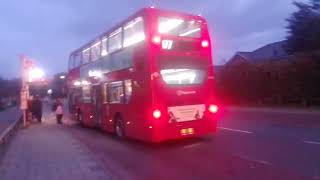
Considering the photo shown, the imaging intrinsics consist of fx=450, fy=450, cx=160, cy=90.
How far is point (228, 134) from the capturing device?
16000 millimetres

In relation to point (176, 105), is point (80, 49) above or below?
above

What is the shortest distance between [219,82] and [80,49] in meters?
25.4

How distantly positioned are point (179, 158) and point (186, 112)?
7.77ft

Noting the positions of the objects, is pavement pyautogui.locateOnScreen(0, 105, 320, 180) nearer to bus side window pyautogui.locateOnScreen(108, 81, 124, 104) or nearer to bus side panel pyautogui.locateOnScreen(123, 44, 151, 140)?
bus side panel pyautogui.locateOnScreen(123, 44, 151, 140)

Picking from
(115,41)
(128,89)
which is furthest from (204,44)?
(115,41)

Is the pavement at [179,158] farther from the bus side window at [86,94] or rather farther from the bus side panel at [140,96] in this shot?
the bus side window at [86,94]

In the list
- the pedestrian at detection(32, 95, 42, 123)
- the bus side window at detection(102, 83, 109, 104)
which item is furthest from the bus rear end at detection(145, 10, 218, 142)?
the pedestrian at detection(32, 95, 42, 123)

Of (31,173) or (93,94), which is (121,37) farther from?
(31,173)

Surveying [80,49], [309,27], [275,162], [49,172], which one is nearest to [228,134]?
[275,162]

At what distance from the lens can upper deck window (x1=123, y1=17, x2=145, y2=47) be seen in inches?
530

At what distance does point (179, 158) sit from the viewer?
11312 mm

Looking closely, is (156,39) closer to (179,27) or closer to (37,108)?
(179,27)

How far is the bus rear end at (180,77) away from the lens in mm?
12852

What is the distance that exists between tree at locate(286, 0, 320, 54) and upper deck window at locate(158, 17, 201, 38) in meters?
25.0
